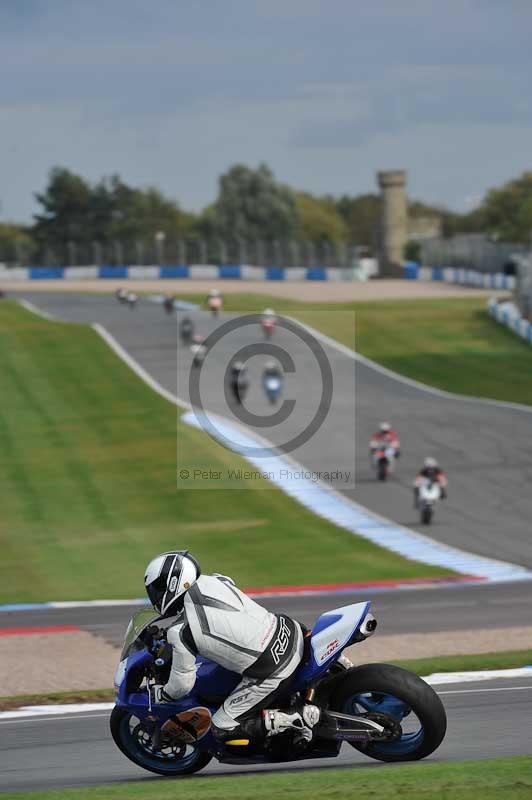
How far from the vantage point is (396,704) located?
26.0 ft

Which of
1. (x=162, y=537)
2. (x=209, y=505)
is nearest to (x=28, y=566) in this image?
(x=162, y=537)

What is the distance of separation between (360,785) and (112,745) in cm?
255

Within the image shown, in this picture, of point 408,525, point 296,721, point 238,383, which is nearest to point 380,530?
point 408,525

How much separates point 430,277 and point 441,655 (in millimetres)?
77867

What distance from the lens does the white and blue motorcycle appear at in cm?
789

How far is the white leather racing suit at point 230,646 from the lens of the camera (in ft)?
25.9

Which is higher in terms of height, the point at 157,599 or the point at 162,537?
the point at 157,599

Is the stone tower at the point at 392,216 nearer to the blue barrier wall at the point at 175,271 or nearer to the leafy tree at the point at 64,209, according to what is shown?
the blue barrier wall at the point at 175,271

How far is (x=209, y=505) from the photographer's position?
28156 millimetres

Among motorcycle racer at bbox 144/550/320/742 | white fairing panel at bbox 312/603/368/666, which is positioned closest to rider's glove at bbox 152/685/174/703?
motorcycle racer at bbox 144/550/320/742

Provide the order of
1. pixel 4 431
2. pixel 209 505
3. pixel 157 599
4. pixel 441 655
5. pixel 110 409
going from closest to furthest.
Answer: pixel 157 599 < pixel 441 655 < pixel 209 505 < pixel 4 431 < pixel 110 409

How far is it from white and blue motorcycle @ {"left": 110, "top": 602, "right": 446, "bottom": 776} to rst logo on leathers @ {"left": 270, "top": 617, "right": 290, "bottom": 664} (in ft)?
0.48

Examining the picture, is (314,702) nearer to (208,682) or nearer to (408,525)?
(208,682)

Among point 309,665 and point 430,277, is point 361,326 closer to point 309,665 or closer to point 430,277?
point 430,277
